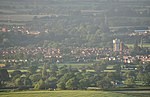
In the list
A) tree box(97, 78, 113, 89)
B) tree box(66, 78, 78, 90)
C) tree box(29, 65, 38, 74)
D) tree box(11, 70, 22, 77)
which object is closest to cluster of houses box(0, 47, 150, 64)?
tree box(29, 65, 38, 74)

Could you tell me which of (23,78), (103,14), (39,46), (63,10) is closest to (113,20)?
(103,14)

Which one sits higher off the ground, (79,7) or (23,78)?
(79,7)

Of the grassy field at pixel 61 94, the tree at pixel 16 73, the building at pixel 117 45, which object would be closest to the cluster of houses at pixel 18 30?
the building at pixel 117 45

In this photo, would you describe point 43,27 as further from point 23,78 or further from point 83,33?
point 23,78

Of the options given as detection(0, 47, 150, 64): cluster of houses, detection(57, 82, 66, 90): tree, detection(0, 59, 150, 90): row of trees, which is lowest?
detection(57, 82, 66, 90): tree

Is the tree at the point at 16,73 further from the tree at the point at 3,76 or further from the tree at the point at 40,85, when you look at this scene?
the tree at the point at 40,85

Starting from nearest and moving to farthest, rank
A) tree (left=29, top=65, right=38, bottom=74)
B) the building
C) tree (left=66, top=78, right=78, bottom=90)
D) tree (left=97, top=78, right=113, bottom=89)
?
tree (left=66, top=78, right=78, bottom=90) → tree (left=97, top=78, right=113, bottom=89) → tree (left=29, top=65, right=38, bottom=74) → the building

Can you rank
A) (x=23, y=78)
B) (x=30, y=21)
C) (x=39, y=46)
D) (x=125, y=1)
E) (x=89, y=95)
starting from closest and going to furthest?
(x=89, y=95), (x=23, y=78), (x=39, y=46), (x=30, y=21), (x=125, y=1)

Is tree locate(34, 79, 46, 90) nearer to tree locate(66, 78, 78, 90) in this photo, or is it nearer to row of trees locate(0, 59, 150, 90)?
row of trees locate(0, 59, 150, 90)

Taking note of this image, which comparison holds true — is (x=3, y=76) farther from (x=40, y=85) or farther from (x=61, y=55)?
(x=61, y=55)

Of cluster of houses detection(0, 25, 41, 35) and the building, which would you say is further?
cluster of houses detection(0, 25, 41, 35)

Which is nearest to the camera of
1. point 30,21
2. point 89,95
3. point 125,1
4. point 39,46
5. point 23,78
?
point 89,95
